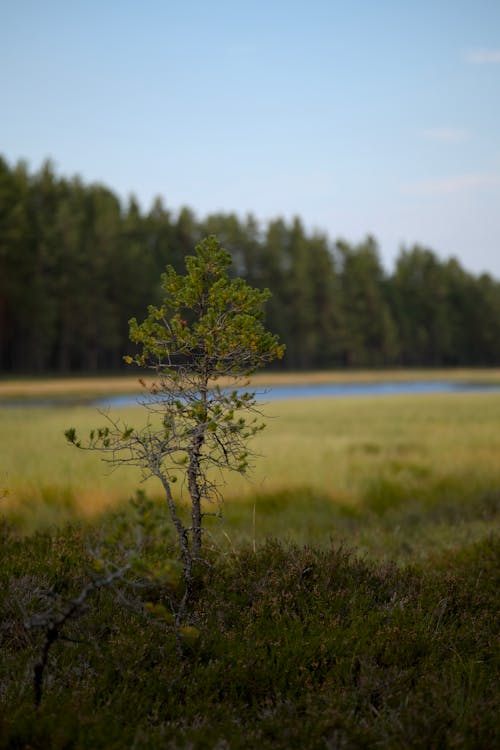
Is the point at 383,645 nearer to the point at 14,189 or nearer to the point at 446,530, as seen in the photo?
the point at 446,530

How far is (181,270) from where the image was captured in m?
73.9

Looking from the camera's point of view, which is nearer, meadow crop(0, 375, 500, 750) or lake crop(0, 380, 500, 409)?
meadow crop(0, 375, 500, 750)

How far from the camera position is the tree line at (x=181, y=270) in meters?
58.3

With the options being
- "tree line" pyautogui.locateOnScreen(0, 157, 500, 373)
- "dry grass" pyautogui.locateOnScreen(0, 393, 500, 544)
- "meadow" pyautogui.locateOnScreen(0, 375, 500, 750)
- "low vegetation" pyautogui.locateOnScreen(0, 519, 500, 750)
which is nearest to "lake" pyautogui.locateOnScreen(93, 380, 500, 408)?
"tree line" pyautogui.locateOnScreen(0, 157, 500, 373)

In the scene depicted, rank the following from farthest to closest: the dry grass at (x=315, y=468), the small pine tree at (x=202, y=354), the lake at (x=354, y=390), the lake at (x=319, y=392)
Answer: the lake at (x=354, y=390)
the lake at (x=319, y=392)
the dry grass at (x=315, y=468)
the small pine tree at (x=202, y=354)

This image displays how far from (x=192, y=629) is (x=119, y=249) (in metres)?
63.0

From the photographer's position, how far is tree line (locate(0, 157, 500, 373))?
5828 centimetres

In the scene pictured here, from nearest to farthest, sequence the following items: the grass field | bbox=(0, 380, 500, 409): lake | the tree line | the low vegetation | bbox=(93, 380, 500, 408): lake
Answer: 1. the low vegetation
2. the grass field
3. bbox=(0, 380, 500, 409): lake
4. bbox=(93, 380, 500, 408): lake
5. the tree line

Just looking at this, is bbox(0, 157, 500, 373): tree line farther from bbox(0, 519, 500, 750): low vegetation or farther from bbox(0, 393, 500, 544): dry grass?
bbox(0, 519, 500, 750): low vegetation

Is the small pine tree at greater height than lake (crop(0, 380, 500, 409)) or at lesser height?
greater

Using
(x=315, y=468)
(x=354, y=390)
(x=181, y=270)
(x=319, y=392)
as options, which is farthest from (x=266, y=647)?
(x=181, y=270)

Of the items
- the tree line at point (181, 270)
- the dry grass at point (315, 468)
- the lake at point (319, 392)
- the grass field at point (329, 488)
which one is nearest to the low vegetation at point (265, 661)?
the grass field at point (329, 488)

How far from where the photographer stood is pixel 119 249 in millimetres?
64188

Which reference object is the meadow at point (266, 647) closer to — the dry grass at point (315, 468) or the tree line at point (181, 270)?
the dry grass at point (315, 468)
